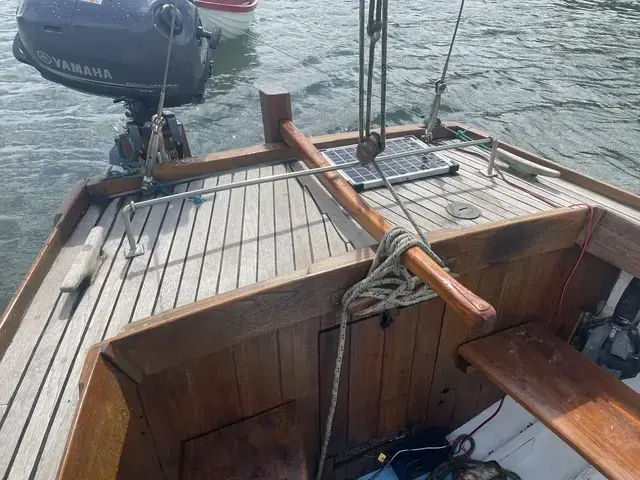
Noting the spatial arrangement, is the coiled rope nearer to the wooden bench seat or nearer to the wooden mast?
the wooden mast

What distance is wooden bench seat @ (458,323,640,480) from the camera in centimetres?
230

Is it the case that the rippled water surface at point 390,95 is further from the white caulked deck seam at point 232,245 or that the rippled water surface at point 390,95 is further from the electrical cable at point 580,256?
the electrical cable at point 580,256

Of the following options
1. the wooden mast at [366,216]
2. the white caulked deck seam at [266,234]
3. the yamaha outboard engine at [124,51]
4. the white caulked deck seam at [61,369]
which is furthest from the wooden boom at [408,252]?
the white caulked deck seam at [61,369]

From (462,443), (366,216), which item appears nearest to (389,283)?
(366,216)

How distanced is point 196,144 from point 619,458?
7.20 m

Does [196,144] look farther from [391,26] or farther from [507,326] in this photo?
[391,26]

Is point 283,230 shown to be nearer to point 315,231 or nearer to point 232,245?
point 315,231

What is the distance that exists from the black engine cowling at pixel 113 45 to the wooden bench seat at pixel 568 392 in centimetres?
320

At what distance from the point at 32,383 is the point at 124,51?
266cm

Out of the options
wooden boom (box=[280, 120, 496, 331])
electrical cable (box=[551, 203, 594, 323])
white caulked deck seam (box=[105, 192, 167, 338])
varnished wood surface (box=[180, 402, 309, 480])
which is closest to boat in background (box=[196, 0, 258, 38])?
wooden boom (box=[280, 120, 496, 331])

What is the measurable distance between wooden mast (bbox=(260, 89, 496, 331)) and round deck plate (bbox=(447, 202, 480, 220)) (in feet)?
2.30

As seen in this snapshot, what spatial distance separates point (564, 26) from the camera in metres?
14.3

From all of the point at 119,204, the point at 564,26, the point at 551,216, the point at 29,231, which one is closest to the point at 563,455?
the point at 551,216

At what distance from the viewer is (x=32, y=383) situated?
198 cm
